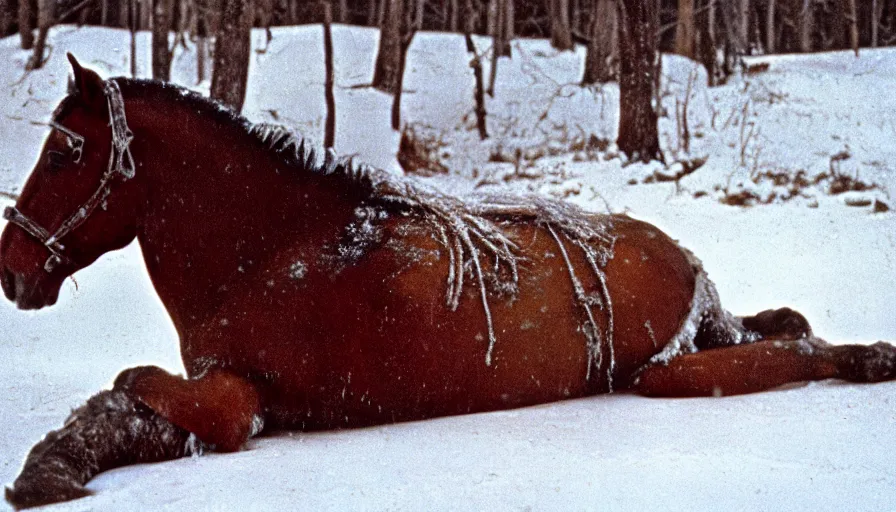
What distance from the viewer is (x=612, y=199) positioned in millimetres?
10859

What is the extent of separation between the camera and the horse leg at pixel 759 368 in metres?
4.14

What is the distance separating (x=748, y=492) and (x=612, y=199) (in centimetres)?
841

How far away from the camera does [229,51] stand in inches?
428

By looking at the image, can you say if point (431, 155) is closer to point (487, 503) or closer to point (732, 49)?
point (732, 49)

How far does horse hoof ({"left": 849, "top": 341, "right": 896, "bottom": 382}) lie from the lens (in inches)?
165

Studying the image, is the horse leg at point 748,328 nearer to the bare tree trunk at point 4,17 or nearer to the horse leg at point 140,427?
the horse leg at point 140,427

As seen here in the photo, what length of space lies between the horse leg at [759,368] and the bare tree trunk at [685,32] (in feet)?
59.8

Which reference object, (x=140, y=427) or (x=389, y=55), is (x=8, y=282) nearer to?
(x=140, y=427)

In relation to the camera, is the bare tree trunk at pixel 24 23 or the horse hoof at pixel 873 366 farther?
the bare tree trunk at pixel 24 23

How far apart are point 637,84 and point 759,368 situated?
882 cm

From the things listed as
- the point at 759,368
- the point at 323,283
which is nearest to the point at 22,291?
the point at 323,283

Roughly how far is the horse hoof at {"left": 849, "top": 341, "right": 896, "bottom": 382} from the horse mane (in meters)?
1.13

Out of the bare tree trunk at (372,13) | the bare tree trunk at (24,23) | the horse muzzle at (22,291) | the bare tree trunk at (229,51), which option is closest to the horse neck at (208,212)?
the horse muzzle at (22,291)

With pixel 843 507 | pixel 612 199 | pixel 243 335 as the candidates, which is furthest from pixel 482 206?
pixel 612 199
